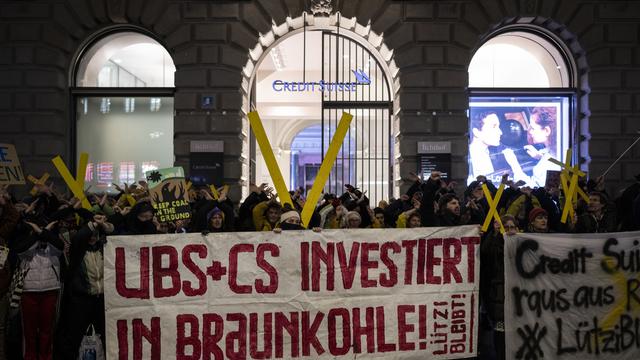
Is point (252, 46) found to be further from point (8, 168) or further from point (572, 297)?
point (572, 297)

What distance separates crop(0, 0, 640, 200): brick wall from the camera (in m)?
14.4

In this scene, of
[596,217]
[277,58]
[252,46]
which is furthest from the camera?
[277,58]

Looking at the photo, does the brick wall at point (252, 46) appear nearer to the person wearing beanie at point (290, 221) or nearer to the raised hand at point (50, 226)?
the raised hand at point (50, 226)

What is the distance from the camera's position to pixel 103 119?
1517 centimetres

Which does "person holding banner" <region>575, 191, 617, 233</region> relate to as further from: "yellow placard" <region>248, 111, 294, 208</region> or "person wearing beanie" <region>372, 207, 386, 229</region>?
"yellow placard" <region>248, 111, 294, 208</region>

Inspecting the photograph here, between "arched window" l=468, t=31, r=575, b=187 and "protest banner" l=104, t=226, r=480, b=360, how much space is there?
26.8 feet

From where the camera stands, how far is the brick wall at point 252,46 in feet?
47.4

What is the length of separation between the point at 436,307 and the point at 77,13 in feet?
36.7

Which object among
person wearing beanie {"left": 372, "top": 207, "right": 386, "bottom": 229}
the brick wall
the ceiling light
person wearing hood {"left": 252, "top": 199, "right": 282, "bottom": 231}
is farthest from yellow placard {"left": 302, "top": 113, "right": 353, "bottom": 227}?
the ceiling light

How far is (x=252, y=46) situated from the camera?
1462 centimetres

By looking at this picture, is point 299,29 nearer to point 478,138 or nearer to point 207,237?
point 478,138

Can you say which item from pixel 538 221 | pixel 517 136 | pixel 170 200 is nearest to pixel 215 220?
pixel 170 200

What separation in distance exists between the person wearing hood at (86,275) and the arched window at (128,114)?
7.57m

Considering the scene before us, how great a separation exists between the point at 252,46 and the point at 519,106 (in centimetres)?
611
